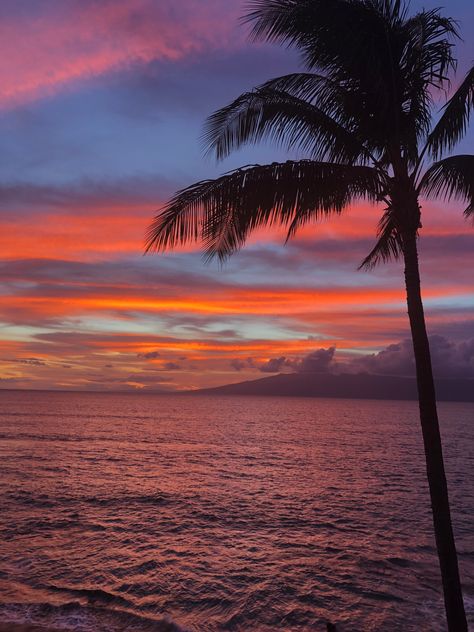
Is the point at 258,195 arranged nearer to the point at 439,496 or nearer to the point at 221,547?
the point at 439,496

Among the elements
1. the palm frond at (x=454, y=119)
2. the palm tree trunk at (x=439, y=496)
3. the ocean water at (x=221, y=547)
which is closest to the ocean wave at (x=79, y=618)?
the ocean water at (x=221, y=547)

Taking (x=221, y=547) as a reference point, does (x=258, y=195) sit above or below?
above

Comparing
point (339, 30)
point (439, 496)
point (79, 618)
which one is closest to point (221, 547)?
point (79, 618)

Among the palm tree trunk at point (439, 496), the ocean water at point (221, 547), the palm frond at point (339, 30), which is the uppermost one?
the palm frond at point (339, 30)

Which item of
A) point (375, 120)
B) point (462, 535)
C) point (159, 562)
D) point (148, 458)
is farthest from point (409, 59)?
point (148, 458)

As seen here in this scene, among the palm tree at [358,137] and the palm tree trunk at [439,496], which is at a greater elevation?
the palm tree at [358,137]

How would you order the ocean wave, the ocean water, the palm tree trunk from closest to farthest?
the palm tree trunk < the ocean wave < the ocean water

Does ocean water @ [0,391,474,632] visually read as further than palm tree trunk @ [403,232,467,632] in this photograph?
Yes

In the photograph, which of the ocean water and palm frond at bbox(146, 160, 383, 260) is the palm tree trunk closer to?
palm frond at bbox(146, 160, 383, 260)

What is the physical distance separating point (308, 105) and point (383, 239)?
13.1ft

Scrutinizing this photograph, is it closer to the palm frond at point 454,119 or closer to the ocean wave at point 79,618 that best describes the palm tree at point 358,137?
the palm frond at point 454,119

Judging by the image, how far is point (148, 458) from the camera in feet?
155

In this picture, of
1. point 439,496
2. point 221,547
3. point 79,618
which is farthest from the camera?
point 221,547

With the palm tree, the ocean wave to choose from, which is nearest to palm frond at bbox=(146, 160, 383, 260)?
the palm tree
